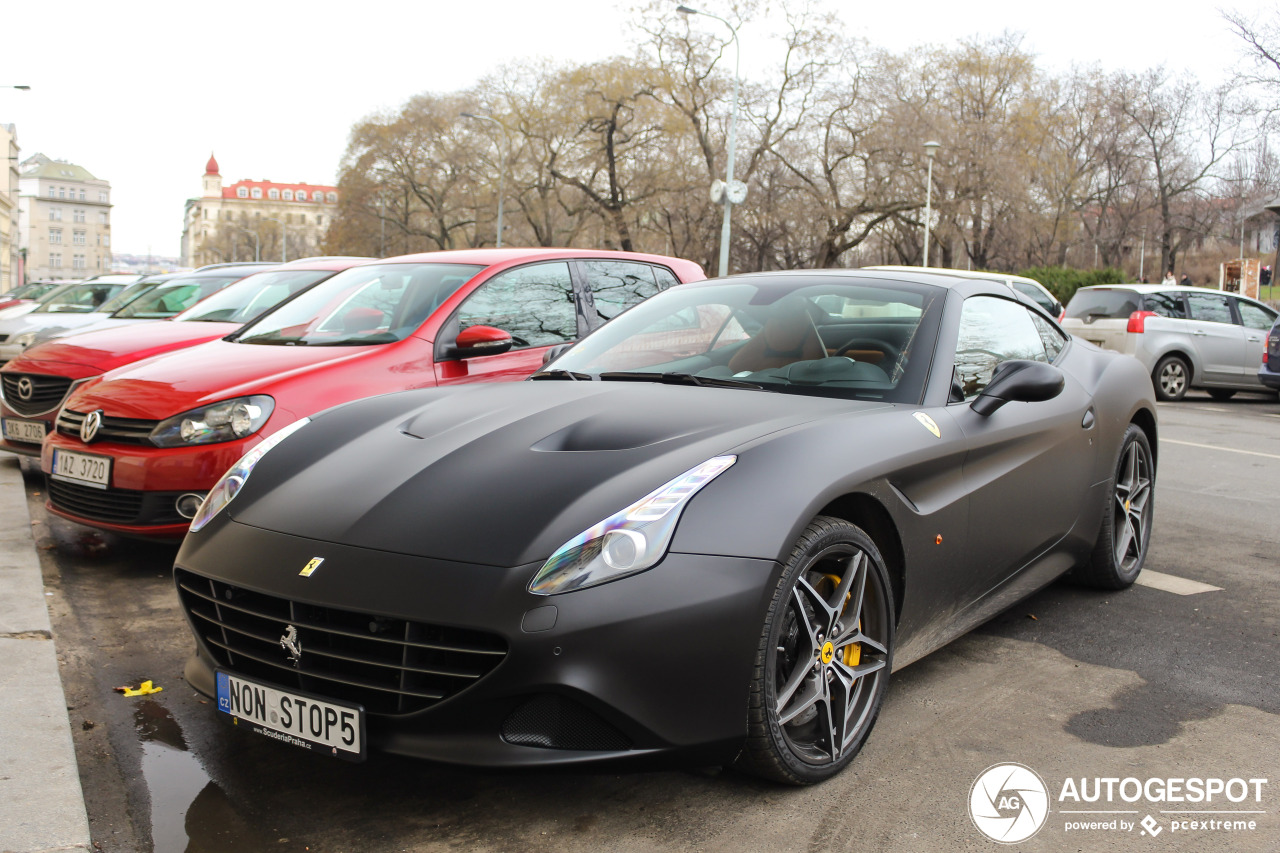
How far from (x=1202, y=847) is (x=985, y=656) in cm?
134

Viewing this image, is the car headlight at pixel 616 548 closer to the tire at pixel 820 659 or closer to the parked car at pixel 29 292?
the tire at pixel 820 659

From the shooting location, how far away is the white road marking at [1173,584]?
184 inches

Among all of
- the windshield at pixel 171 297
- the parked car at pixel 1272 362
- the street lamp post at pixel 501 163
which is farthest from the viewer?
the street lamp post at pixel 501 163

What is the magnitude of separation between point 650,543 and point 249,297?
6.85 metres

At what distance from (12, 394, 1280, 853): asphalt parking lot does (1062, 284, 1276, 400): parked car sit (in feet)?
35.3

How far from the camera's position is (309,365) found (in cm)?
502

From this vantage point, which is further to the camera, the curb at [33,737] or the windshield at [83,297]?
the windshield at [83,297]

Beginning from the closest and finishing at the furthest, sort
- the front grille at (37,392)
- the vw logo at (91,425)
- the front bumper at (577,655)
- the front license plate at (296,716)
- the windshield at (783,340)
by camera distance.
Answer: the front bumper at (577,655) < the front license plate at (296,716) < the windshield at (783,340) < the vw logo at (91,425) < the front grille at (37,392)

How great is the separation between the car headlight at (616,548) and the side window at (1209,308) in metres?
14.4

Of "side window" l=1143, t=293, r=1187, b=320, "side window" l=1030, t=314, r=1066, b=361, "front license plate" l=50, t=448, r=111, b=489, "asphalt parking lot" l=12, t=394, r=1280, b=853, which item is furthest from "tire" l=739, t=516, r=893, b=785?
"side window" l=1143, t=293, r=1187, b=320

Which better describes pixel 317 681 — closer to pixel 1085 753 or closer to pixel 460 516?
pixel 460 516

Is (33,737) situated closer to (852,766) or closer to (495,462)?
(495,462)

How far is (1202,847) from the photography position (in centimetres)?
246

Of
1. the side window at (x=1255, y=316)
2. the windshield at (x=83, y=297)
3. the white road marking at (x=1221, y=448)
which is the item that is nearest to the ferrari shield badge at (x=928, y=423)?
the white road marking at (x=1221, y=448)
